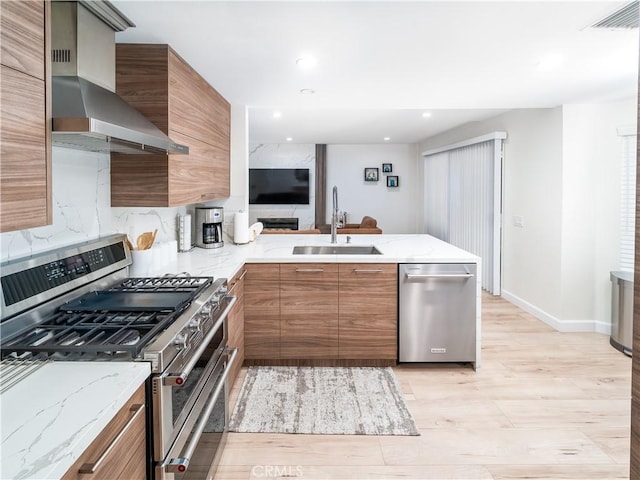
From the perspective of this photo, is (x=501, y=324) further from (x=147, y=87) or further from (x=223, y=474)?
(x=147, y=87)

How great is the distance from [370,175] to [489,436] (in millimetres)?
7284

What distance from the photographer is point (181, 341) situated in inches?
58.4

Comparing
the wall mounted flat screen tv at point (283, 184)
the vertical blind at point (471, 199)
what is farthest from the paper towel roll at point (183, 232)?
the wall mounted flat screen tv at point (283, 184)

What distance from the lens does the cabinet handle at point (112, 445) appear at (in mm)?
933

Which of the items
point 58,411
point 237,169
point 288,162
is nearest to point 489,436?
point 58,411

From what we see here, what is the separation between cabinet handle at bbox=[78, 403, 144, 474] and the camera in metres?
0.93

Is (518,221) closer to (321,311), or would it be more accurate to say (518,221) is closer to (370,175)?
(321,311)

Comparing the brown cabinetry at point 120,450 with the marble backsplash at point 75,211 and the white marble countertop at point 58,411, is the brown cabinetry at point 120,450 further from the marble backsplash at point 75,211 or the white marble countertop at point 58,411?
the marble backsplash at point 75,211

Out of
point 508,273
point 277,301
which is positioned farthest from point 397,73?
point 508,273

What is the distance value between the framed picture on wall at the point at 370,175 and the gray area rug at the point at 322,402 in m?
6.40

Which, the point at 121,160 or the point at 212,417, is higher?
the point at 121,160

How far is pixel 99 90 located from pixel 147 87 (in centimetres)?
58

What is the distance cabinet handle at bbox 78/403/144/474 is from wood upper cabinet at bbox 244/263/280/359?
6.53 feet

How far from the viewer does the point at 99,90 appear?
71.6 inches
